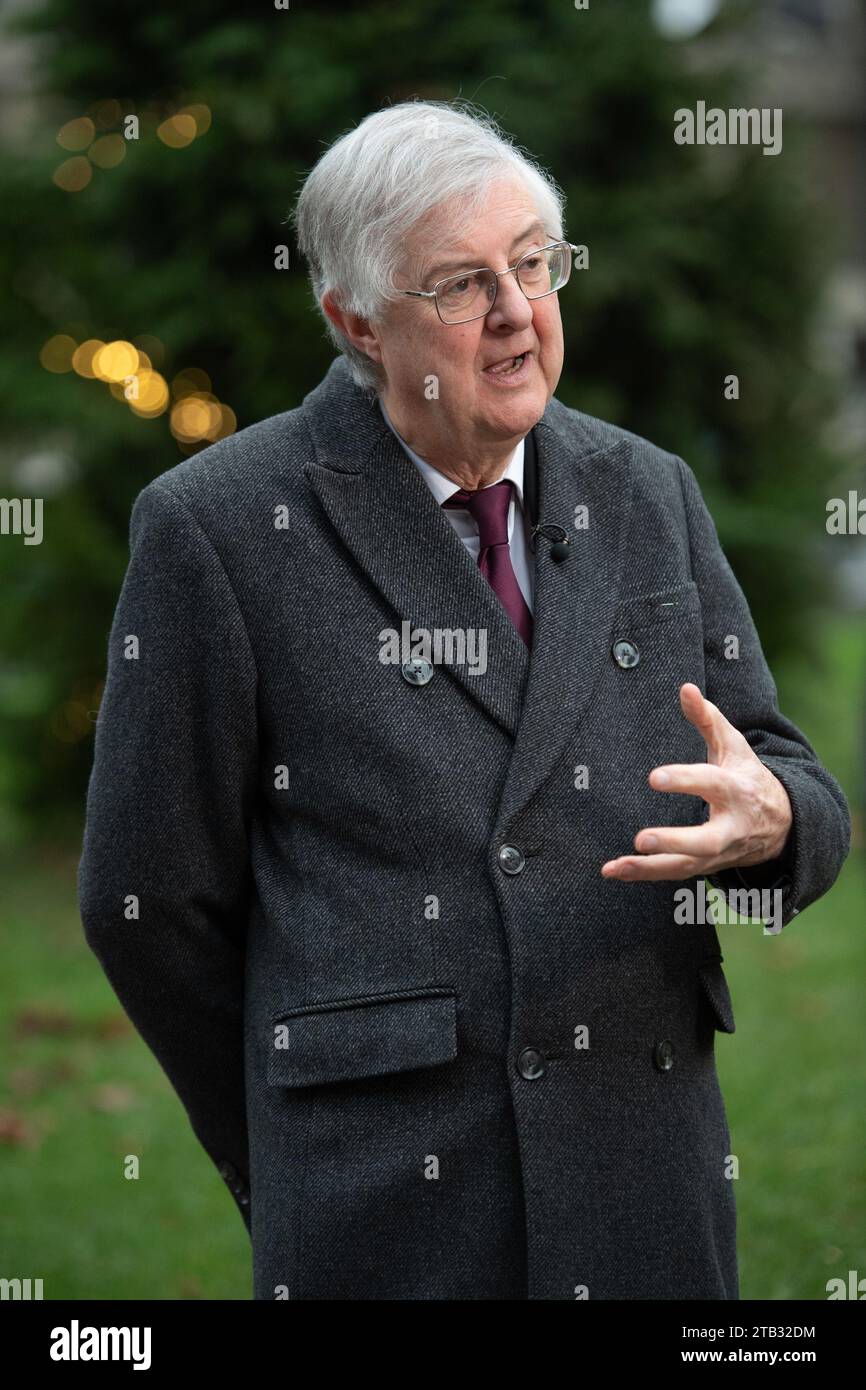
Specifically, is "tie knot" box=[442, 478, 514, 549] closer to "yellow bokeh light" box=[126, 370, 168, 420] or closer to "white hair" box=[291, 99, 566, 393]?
"white hair" box=[291, 99, 566, 393]

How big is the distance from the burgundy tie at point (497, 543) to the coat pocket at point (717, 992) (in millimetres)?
579

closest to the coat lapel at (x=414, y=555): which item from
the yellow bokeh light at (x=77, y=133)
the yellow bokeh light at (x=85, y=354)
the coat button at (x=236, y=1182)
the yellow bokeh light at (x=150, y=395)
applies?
the coat button at (x=236, y=1182)

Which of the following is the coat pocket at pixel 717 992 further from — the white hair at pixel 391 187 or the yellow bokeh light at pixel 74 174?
the yellow bokeh light at pixel 74 174

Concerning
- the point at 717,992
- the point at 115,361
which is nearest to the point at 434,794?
the point at 717,992

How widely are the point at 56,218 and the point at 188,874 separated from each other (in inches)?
259

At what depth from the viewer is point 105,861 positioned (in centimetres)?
232

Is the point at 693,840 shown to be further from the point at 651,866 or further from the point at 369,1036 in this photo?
the point at 369,1036

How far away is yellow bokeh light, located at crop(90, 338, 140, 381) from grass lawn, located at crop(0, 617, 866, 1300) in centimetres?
282

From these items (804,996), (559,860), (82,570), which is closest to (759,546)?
(804,996)

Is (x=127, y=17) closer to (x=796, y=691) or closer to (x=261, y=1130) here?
(x=796, y=691)

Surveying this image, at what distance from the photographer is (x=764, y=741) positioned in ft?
7.76

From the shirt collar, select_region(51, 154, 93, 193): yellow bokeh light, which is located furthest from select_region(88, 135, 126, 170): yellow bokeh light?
the shirt collar

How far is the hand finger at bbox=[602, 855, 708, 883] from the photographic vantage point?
6.45ft

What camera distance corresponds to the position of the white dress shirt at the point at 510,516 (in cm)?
234
